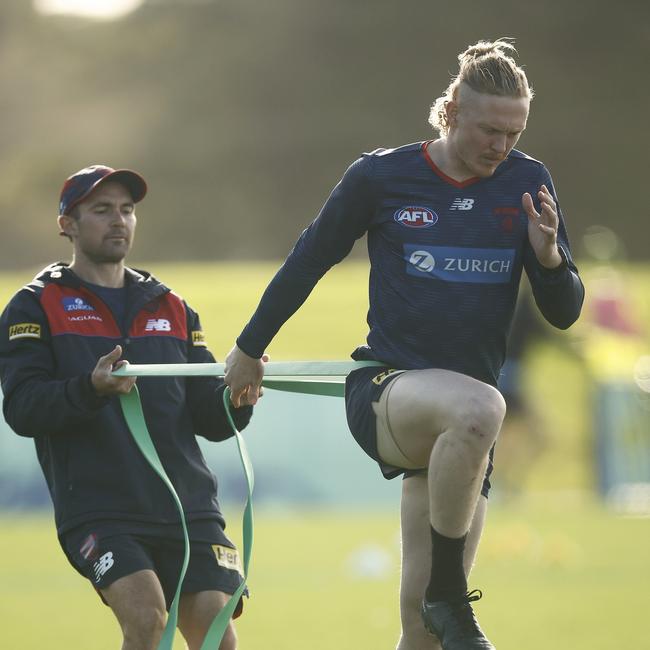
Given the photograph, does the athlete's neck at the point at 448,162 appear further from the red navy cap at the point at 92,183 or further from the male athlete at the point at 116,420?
the red navy cap at the point at 92,183

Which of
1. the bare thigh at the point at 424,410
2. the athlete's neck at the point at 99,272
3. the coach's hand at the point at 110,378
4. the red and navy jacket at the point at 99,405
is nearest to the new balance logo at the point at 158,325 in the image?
the red and navy jacket at the point at 99,405

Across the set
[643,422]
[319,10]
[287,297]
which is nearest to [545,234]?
[287,297]

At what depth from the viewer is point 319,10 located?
87188 mm

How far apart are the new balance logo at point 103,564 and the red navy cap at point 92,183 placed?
1.43 meters

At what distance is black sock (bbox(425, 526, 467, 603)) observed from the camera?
13.1 feet

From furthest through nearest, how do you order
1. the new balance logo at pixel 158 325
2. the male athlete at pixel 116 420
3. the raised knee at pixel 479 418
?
the new balance logo at pixel 158 325 < the male athlete at pixel 116 420 < the raised knee at pixel 479 418

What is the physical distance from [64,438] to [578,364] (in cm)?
2120

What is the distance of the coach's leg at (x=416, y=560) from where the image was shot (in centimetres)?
421

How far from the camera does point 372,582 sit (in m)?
10.5

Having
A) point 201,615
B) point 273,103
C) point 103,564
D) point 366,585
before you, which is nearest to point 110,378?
point 103,564

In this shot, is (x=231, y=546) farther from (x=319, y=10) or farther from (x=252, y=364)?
(x=319, y=10)

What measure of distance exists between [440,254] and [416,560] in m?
0.99

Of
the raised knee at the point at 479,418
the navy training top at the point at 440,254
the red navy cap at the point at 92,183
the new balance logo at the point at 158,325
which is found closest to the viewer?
the raised knee at the point at 479,418

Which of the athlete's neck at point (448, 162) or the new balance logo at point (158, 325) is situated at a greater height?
the athlete's neck at point (448, 162)
